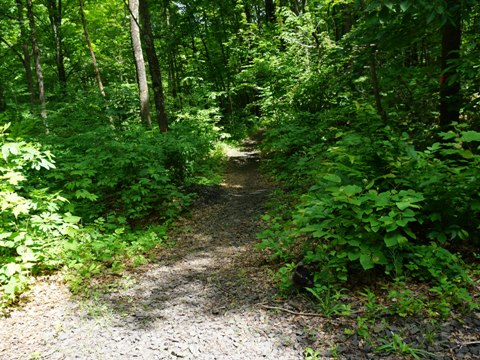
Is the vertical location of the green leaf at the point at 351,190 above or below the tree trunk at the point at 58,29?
below

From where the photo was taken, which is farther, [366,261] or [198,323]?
[198,323]

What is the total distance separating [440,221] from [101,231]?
5.49 m

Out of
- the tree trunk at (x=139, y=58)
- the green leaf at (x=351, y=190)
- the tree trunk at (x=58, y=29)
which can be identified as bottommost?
the green leaf at (x=351, y=190)

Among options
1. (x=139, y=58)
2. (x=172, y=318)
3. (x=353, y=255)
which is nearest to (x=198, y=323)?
(x=172, y=318)

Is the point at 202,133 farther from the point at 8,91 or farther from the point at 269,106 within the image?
the point at 8,91

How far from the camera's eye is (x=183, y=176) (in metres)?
8.45

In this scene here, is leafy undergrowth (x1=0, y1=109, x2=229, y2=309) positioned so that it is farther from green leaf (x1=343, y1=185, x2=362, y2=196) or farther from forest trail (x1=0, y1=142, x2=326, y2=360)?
green leaf (x1=343, y1=185, x2=362, y2=196)

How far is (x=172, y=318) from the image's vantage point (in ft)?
11.1

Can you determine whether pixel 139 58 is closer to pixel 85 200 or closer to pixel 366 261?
pixel 85 200

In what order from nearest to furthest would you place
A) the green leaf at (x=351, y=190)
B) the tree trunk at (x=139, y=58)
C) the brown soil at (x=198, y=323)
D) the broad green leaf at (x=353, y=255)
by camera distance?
the brown soil at (x=198, y=323) → the broad green leaf at (x=353, y=255) → the green leaf at (x=351, y=190) → the tree trunk at (x=139, y=58)

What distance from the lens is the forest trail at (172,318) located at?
2865mm

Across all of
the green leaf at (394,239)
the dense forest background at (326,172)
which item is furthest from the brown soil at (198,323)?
the green leaf at (394,239)

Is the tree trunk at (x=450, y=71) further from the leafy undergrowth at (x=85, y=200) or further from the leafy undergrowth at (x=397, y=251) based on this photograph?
the leafy undergrowth at (x=85, y=200)

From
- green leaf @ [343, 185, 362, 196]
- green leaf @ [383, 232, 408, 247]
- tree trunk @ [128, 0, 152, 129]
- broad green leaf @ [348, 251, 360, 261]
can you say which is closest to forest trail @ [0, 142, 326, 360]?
broad green leaf @ [348, 251, 360, 261]
